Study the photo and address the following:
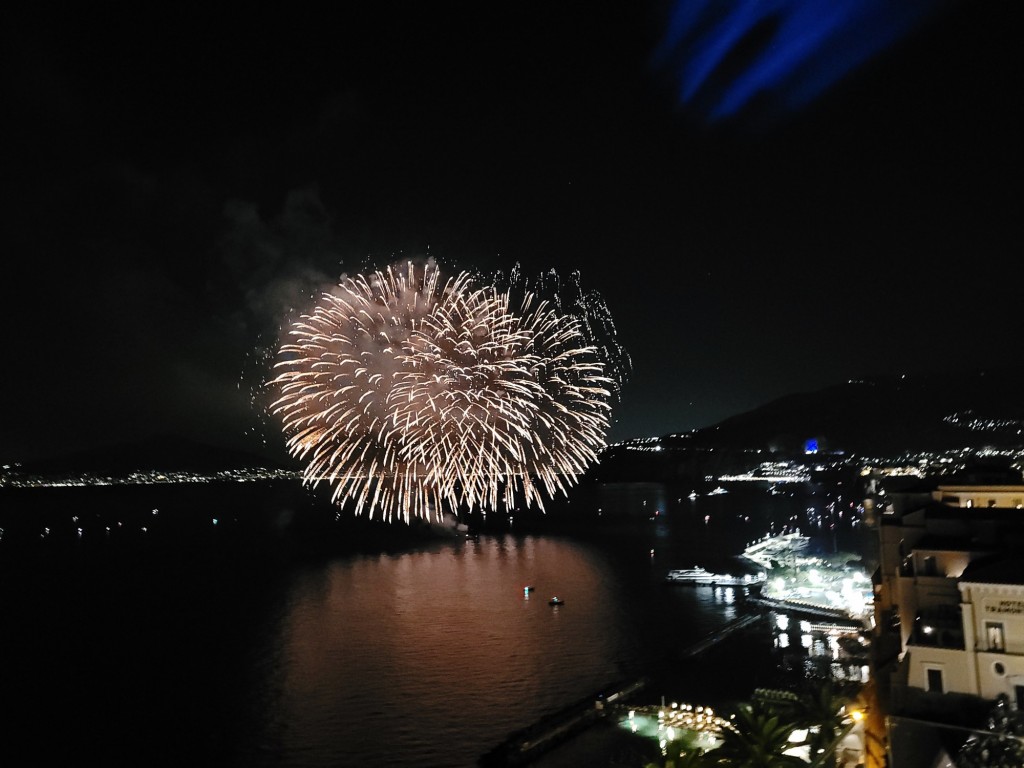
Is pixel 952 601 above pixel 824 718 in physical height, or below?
above

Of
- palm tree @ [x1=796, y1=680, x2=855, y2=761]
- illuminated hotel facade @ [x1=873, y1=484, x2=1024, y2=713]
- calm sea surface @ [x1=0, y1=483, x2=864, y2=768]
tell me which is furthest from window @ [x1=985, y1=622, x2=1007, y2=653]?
calm sea surface @ [x1=0, y1=483, x2=864, y2=768]

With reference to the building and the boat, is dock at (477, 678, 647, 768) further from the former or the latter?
the boat

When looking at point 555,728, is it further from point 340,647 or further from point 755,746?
point 340,647

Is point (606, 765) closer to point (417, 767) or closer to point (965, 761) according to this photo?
point (417, 767)

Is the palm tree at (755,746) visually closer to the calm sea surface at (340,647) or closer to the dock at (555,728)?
the calm sea surface at (340,647)

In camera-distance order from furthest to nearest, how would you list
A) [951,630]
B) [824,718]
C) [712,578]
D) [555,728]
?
[712,578] → [555,728] → [824,718] → [951,630]

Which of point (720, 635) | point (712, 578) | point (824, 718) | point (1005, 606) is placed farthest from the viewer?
point (712, 578)

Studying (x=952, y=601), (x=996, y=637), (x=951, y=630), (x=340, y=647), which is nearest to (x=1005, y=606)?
(x=996, y=637)
